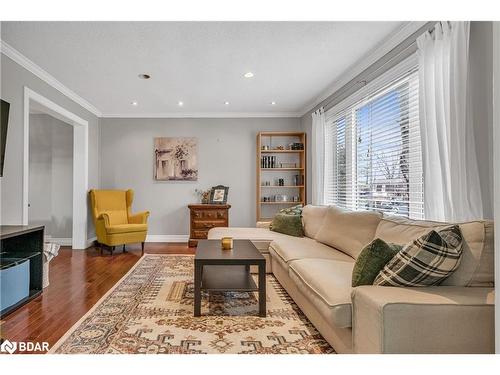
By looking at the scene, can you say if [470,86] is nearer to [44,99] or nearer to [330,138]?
[330,138]

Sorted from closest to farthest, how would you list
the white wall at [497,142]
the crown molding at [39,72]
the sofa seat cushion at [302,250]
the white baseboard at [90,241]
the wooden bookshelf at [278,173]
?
the white wall at [497,142]
the sofa seat cushion at [302,250]
the crown molding at [39,72]
the white baseboard at [90,241]
the wooden bookshelf at [278,173]

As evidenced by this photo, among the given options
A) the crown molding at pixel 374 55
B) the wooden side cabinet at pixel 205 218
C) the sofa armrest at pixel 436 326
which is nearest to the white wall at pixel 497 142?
the sofa armrest at pixel 436 326

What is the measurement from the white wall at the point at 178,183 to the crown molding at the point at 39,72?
0.95 metres

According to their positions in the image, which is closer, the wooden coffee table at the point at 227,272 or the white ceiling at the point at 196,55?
the wooden coffee table at the point at 227,272

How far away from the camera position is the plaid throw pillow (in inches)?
61.5

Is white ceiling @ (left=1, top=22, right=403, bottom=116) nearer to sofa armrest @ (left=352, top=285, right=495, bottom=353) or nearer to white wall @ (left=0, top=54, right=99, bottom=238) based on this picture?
white wall @ (left=0, top=54, right=99, bottom=238)

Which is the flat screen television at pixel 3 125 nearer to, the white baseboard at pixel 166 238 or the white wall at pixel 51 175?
the white wall at pixel 51 175

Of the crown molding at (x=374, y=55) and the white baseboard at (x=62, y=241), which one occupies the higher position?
the crown molding at (x=374, y=55)

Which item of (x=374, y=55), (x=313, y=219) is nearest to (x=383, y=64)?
(x=374, y=55)

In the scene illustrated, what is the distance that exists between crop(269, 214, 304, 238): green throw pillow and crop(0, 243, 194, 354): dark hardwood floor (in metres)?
1.72

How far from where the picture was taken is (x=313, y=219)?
3873mm

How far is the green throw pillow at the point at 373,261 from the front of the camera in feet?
A: 5.68

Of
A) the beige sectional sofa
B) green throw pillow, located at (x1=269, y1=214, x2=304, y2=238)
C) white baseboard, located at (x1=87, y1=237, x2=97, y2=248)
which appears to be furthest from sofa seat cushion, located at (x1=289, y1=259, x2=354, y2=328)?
white baseboard, located at (x1=87, y1=237, x2=97, y2=248)
